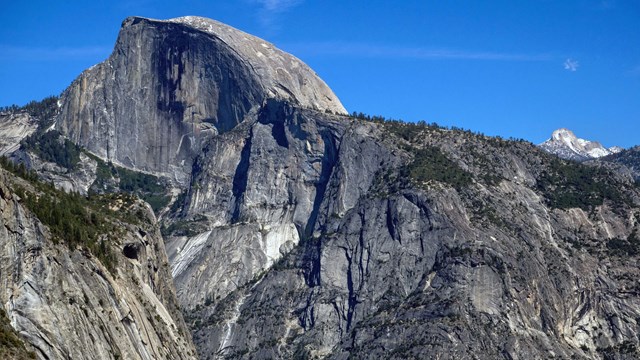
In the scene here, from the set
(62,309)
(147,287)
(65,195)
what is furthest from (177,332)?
(62,309)

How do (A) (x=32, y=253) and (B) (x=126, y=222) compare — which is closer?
(A) (x=32, y=253)

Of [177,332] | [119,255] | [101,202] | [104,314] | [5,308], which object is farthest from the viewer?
[101,202]

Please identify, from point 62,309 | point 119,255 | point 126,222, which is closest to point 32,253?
point 62,309

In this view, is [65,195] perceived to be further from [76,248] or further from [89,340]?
[89,340]

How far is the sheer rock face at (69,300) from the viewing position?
118750mm

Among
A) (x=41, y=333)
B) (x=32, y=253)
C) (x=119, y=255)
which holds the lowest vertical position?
(x=41, y=333)

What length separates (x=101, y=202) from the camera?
178500 mm

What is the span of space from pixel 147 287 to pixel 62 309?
3693 centimetres

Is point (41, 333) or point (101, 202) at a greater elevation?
point (101, 202)

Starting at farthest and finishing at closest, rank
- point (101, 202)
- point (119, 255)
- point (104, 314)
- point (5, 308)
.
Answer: point (101, 202) < point (119, 255) < point (104, 314) < point (5, 308)

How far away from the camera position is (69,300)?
126 metres

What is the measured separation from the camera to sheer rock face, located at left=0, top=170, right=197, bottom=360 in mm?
118750

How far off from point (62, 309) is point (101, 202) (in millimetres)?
55482

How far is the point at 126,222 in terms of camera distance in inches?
6550
